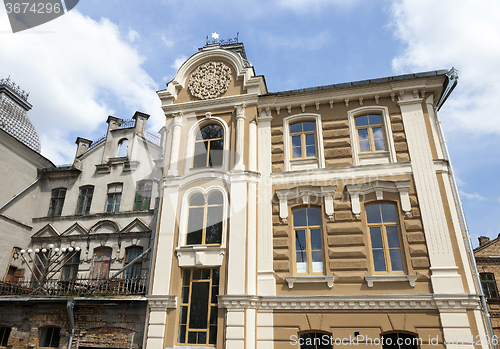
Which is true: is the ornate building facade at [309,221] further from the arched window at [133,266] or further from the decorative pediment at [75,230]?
the decorative pediment at [75,230]

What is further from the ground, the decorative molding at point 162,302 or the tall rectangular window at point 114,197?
the tall rectangular window at point 114,197

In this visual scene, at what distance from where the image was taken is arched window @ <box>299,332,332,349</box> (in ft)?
37.9

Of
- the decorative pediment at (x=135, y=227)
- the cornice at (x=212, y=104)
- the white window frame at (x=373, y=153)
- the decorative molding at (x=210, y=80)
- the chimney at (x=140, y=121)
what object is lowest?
the decorative pediment at (x=135, y=227)

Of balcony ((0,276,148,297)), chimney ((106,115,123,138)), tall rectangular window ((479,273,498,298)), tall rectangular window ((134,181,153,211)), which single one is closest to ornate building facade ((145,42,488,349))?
balcony ((0,276,148,297))

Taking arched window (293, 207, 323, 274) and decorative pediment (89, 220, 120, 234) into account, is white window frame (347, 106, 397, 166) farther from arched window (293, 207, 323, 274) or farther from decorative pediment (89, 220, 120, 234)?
decorative pediment (89, 220, 120, 234)

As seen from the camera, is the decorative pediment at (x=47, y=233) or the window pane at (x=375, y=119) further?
the decorative pediment at (x=47, y=233)

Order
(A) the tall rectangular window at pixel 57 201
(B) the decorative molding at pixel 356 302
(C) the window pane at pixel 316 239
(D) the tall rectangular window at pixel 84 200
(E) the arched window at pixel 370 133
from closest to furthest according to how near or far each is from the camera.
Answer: (B) the decorative molding at pixel 356 302
(C) the window pane at pixel 316 239
(E) the arched window at pixel 370 133
(D) the tall rectangular window at pixel 84 200
(A) the tall rectangular window at pixel 57 201

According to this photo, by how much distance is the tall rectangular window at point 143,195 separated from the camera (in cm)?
1969

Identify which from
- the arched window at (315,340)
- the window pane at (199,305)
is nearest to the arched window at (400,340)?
the arched window at (315,340)

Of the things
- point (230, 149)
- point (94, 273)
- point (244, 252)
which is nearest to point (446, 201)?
point (244, 252)

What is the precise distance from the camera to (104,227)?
19.5 m

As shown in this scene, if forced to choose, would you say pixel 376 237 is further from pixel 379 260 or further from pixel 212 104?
pixel 212 104

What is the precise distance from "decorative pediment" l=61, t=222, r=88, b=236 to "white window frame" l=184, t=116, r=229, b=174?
879 centimetres

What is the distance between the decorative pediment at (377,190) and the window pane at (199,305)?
635 centimetres
